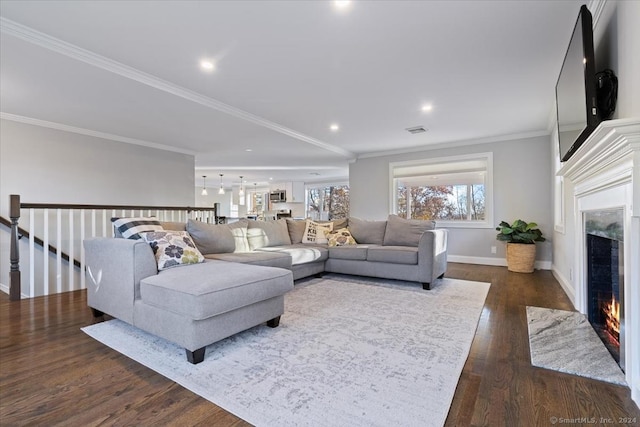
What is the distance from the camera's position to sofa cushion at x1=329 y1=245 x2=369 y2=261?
4117 mm

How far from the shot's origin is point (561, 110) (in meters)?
2.64

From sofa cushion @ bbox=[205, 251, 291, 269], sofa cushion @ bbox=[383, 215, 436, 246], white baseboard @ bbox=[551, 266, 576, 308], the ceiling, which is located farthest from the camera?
sofa cushion @ bbox=[383, 215, 436, 246]

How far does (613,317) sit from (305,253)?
2.88 metres

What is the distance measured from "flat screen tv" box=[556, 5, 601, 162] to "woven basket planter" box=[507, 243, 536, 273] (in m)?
2.51

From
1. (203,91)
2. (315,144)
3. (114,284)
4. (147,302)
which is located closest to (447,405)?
(147,302)

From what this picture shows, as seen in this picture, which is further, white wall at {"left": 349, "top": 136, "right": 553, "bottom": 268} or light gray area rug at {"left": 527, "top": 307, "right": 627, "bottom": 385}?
white wall at {"left": 349, "top": 136, "right": 553, "bottom": 268}

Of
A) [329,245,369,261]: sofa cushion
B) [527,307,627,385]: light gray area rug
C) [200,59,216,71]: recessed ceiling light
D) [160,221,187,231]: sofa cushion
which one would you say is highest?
[200,59,216,71]: recessed ceiling light

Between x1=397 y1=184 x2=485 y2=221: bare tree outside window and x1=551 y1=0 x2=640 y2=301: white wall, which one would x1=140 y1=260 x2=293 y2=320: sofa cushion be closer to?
x1=551 y1=0 x2=640 y2=301: white wall

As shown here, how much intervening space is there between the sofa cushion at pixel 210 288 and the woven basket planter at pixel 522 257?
4.00m

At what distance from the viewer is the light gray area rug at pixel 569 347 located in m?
1.74

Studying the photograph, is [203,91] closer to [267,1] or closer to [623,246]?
[267,1]

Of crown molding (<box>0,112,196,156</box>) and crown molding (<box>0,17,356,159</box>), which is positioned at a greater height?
crown molding (<box>0,17,356,159</box>)

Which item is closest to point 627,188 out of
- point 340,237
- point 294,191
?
point 340,237

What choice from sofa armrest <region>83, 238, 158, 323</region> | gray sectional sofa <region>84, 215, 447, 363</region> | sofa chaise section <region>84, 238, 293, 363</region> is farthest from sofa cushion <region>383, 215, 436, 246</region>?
sofa armrest <region>83, 238, 158, 323</region>
